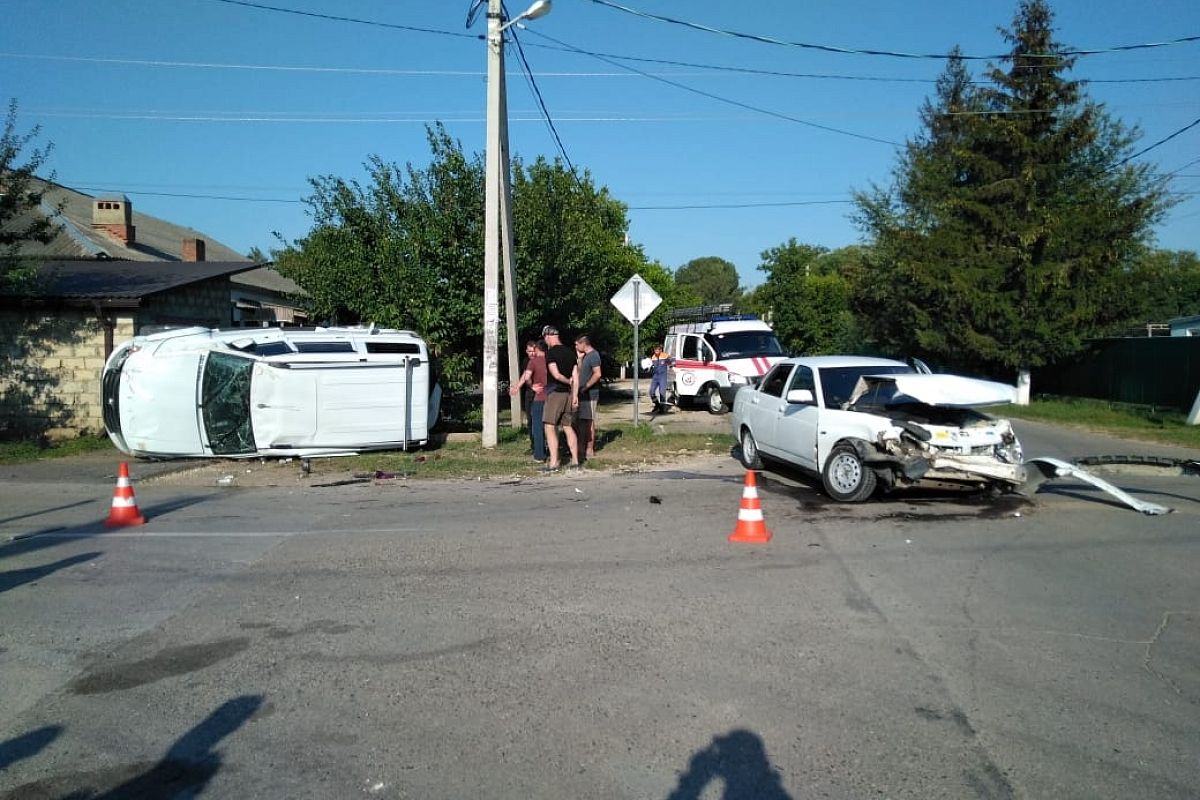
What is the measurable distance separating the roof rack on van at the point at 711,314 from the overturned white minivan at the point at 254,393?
38.1ft

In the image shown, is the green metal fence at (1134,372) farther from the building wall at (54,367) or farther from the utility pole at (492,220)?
the building wall at (54,367)

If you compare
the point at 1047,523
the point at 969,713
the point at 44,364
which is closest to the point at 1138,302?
the point at 1047,523

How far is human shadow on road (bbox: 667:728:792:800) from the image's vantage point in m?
3.78

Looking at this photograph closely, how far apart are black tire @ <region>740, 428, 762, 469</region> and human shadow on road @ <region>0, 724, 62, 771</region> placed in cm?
958

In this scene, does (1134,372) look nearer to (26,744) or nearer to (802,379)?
(802,379)

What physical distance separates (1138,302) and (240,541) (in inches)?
934

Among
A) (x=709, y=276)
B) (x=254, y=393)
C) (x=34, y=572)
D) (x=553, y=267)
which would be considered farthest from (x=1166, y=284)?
(x=709, y=276)

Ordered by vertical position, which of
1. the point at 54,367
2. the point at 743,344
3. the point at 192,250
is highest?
the point at 192,250

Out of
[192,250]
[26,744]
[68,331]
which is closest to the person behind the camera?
[26,744]

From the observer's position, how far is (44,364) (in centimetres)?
1698

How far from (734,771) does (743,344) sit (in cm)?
1942

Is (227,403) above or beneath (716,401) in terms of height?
above

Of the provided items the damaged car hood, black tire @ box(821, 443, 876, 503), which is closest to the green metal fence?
the damaged car hood

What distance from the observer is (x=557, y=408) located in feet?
42.4
